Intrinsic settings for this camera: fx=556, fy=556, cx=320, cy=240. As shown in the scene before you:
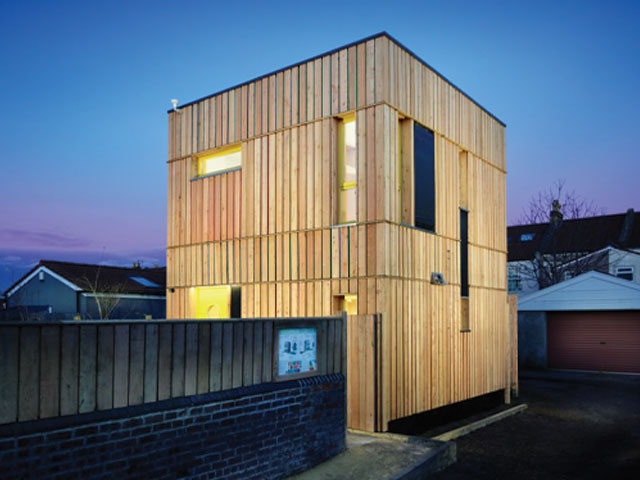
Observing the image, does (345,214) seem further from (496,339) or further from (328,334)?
Result: (496,339)

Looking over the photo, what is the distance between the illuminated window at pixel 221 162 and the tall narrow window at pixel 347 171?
287cm

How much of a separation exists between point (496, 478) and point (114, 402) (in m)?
5.68

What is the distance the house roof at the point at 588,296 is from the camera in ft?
69.8

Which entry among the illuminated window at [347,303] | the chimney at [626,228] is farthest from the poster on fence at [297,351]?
the chimney at [626,228]

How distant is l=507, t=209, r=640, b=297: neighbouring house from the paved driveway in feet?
42.9

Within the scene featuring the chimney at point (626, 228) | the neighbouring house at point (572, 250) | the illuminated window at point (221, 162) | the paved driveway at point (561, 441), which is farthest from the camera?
the chimney at point (626, 228)

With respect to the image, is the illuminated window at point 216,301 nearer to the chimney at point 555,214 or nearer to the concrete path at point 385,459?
the concrete path at point 385,459

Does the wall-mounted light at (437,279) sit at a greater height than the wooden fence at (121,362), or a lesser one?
greater

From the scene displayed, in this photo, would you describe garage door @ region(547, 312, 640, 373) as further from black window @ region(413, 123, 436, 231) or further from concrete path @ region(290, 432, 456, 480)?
concrete path @ region(290, 432, 456, 480)

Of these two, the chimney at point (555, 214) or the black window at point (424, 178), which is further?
the chimney at point (555, 214)

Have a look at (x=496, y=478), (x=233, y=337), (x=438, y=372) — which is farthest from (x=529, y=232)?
(x=233, y=337)

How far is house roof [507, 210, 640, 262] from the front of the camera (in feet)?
99.0

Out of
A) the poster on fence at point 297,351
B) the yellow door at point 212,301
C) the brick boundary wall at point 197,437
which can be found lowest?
the brick boundary wall at point 197,437

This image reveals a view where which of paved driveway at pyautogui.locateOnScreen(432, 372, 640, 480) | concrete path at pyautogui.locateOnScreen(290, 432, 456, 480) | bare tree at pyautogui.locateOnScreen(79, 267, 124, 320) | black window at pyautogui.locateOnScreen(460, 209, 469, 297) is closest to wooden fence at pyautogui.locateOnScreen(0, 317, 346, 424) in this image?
concrete path at pyautogui.locateOnScreen(290, 432, 456, 480)
